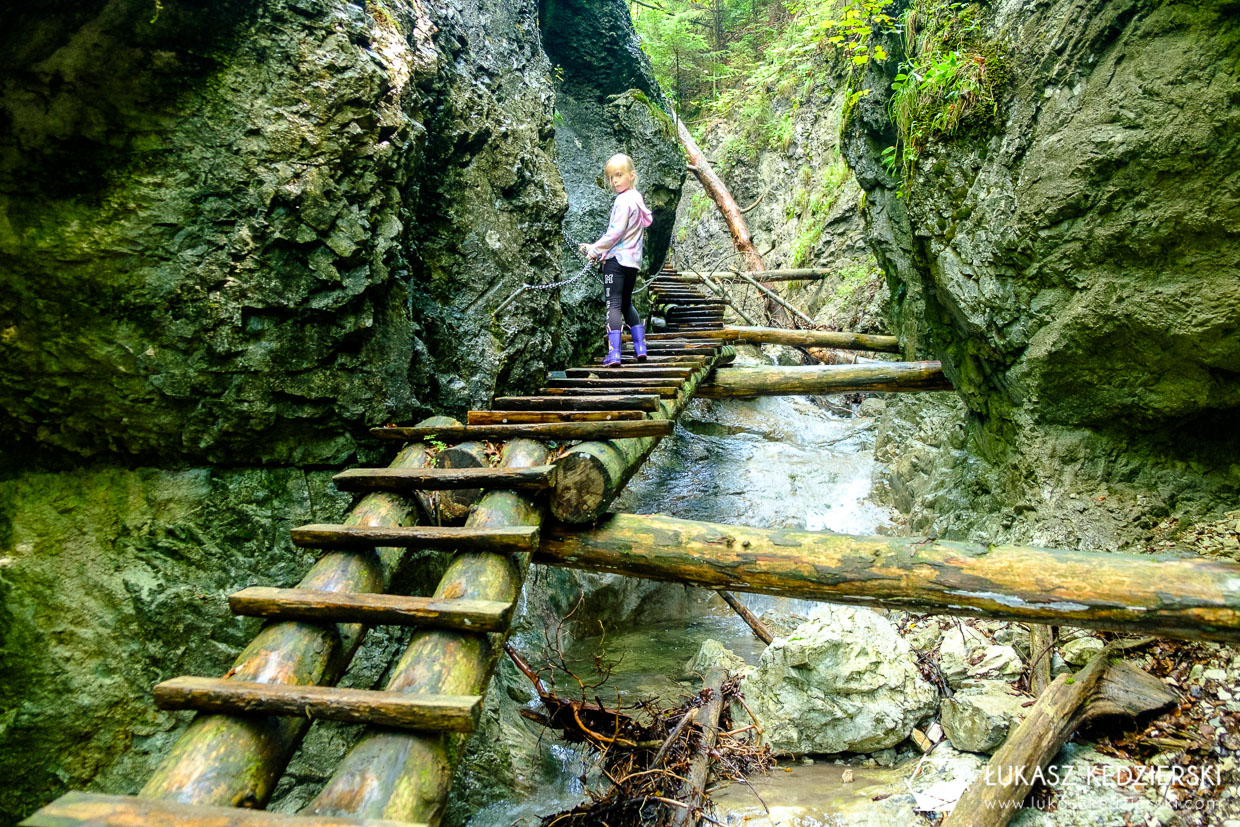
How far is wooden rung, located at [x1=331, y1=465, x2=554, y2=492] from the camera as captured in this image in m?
2.86

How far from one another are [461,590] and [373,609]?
0.34m

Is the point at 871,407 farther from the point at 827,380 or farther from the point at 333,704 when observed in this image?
the point at 333,704

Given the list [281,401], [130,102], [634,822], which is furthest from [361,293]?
[634,822]

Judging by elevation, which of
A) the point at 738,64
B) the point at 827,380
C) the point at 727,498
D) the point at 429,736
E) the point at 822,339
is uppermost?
the point at 738,64

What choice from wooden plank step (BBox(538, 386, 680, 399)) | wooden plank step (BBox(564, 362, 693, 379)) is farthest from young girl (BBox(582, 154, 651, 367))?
wooden plank step (BBox(538, 386, 680, 399))

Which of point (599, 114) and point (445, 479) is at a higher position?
point (599, 114)

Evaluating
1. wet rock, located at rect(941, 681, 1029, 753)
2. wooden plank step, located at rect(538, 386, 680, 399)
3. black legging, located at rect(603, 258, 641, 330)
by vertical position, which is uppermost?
black legging, located at rect(603, 258, 641, 330)

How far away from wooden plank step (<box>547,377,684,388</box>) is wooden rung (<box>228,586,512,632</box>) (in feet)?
8.41

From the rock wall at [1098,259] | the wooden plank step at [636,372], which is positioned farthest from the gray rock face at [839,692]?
the wooden plank step at [636,372]

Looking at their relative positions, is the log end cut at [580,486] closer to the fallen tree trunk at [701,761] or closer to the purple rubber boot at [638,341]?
the fallen tree trunk at [701,761]

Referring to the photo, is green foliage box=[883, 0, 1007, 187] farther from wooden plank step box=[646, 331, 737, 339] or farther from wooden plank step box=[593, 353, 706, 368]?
wooden plank step box=[646, 331, 737, 339]

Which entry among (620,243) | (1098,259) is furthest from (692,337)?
(1098,259)

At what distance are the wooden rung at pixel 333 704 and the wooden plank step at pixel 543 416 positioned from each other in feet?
6.27

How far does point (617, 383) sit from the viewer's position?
470cm
